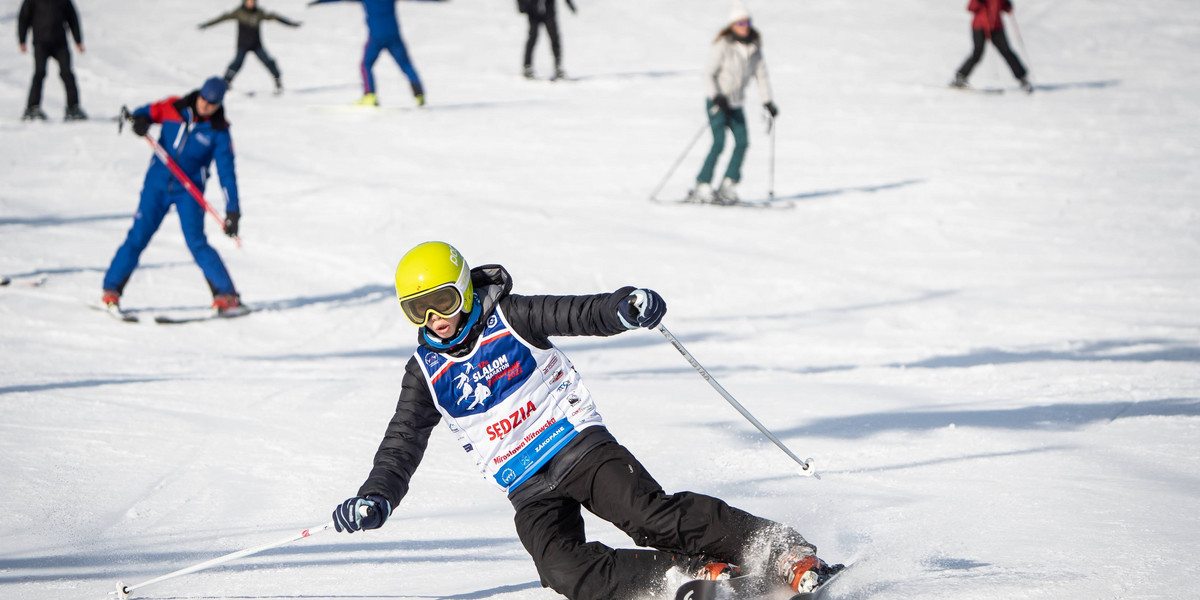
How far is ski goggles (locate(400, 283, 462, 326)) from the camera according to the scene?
3262 millimetres

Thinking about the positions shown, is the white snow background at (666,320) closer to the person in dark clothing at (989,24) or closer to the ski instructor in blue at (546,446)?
the ski instructor in blue at (546,446)

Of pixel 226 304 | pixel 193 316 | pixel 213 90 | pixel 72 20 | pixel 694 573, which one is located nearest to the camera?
pixel 694 573

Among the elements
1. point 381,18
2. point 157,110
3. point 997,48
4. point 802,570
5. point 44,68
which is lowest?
point 44,68

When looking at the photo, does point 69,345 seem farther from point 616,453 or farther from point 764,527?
point 764,527

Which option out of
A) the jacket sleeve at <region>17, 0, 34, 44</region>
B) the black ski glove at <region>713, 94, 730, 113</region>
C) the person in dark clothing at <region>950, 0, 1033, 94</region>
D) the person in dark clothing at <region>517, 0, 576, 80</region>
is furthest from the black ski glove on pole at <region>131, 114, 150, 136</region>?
the person in dark clothing at <region>950, 0, 1033, 94</region>

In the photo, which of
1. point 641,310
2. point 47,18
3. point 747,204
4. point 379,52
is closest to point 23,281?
point 47,18

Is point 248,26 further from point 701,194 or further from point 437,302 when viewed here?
point 437,302

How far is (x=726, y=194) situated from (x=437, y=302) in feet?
Result: 25.8

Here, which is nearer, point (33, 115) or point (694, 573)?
point (694, 573)

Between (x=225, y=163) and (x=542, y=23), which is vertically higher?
(x=225, y=163)

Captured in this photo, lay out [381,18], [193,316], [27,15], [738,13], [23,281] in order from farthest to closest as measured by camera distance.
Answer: [381,18] < [27,15] < [738,13] < [23,281] < [193,316]

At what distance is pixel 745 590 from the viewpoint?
310 cm

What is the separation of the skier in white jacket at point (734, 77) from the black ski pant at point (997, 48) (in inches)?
248

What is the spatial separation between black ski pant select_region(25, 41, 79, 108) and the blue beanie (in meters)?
7.14
